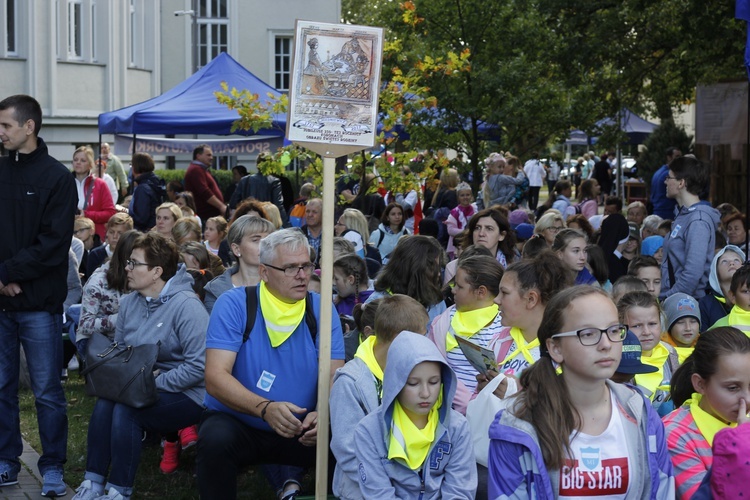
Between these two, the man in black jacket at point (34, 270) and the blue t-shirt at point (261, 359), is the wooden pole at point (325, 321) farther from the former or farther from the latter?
the man in black jacket at point (34, 270)

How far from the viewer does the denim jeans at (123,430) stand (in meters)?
6.30

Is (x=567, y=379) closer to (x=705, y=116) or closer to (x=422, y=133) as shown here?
(x=422, y=133)

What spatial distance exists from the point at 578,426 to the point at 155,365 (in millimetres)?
3325

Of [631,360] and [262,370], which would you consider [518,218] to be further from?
[631,360]

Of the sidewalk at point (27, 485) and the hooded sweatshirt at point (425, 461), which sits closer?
the hooded sweatshirt at point (425, 461)

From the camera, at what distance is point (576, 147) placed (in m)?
72.6

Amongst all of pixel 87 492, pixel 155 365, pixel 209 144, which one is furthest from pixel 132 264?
pixel 209 144

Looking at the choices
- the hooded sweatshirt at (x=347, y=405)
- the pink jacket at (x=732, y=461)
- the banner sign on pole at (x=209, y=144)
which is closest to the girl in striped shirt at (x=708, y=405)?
the pink jacket at (x=732, y=461)

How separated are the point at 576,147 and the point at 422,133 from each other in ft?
193

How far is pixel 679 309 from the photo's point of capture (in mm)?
7195

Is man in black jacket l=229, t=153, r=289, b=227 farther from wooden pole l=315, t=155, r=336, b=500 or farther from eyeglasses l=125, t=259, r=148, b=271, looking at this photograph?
wooden pole l=315, t=155, r=336, b=500

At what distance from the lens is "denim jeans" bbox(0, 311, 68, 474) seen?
6793 millimetres

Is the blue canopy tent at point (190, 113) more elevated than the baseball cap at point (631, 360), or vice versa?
the blue canopy tent at point (190, 113)

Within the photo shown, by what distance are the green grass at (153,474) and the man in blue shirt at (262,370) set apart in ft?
3.63
